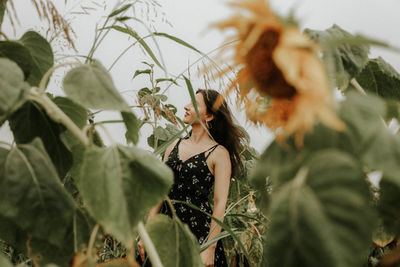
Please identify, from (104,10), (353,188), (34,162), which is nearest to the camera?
(353,188)

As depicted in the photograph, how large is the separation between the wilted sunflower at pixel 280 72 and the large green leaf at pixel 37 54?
0.26 m

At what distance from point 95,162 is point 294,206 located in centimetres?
17

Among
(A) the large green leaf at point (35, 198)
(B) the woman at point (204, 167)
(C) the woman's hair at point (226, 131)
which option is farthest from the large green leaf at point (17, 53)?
(C) the woman's hair at point (226, 131)

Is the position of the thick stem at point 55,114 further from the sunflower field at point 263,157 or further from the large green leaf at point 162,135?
the large green leaf at point 162,135

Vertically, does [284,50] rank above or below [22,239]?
above

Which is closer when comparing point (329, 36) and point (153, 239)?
Answer: point (329, 36)

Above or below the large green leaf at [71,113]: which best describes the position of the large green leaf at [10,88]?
above

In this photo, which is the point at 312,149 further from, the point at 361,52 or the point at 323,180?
the point at 361,52

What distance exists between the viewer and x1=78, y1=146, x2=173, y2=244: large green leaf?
0.92ft

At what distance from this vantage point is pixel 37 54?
17.4 inches

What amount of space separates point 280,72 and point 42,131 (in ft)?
0.89

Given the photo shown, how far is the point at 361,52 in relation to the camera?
326mm

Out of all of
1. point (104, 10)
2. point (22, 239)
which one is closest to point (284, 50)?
point (22, 239)

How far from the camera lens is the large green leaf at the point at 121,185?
0.28 metres
